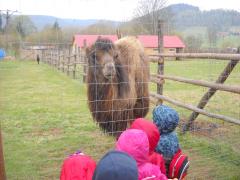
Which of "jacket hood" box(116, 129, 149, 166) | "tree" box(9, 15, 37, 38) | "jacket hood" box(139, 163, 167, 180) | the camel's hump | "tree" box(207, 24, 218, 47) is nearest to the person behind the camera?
"jacket hood" box(116, 129, 149, 166)

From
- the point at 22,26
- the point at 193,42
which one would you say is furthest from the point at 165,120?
the point at 193,42

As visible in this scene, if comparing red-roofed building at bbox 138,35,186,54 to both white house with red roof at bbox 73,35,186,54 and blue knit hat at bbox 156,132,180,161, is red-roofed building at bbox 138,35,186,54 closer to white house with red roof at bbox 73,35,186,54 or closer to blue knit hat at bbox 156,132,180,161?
white house with red roof at bbox 73,35,186,54

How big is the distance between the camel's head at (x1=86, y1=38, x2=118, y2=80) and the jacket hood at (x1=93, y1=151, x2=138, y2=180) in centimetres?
336

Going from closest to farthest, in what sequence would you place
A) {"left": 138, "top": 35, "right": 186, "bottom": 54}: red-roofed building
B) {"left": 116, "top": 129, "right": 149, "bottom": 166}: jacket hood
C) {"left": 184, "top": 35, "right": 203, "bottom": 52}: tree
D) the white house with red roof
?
{"left": 116, "top": 129, "right": 149, "bottom": 166}: jacket hood, the white house with red roof, {"left": 184, "top": 35, "right": 203, "bottom": 52}: tree, {"left": 138, "top": 35, "right": 186, "bottom": 54}: red-roofed building

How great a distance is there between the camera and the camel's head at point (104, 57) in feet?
17.4

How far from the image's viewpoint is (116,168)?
6.28ft

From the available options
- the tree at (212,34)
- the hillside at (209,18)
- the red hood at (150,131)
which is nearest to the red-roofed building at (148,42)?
the hillside at (209,18)

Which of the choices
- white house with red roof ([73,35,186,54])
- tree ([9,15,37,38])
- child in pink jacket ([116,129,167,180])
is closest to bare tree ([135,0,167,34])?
white house with red roof ([73,35,186,54])

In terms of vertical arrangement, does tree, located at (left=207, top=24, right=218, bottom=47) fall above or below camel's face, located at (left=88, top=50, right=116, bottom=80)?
above

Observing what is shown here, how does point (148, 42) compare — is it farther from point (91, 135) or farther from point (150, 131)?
point (150, 131)

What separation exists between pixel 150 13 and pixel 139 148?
426cm

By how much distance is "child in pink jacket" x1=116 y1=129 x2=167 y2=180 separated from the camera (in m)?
2.46

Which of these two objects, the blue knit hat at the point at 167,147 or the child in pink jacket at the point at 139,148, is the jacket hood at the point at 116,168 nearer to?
the child in pink jacket at the point at 139,148

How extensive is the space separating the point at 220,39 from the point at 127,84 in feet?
6.21
